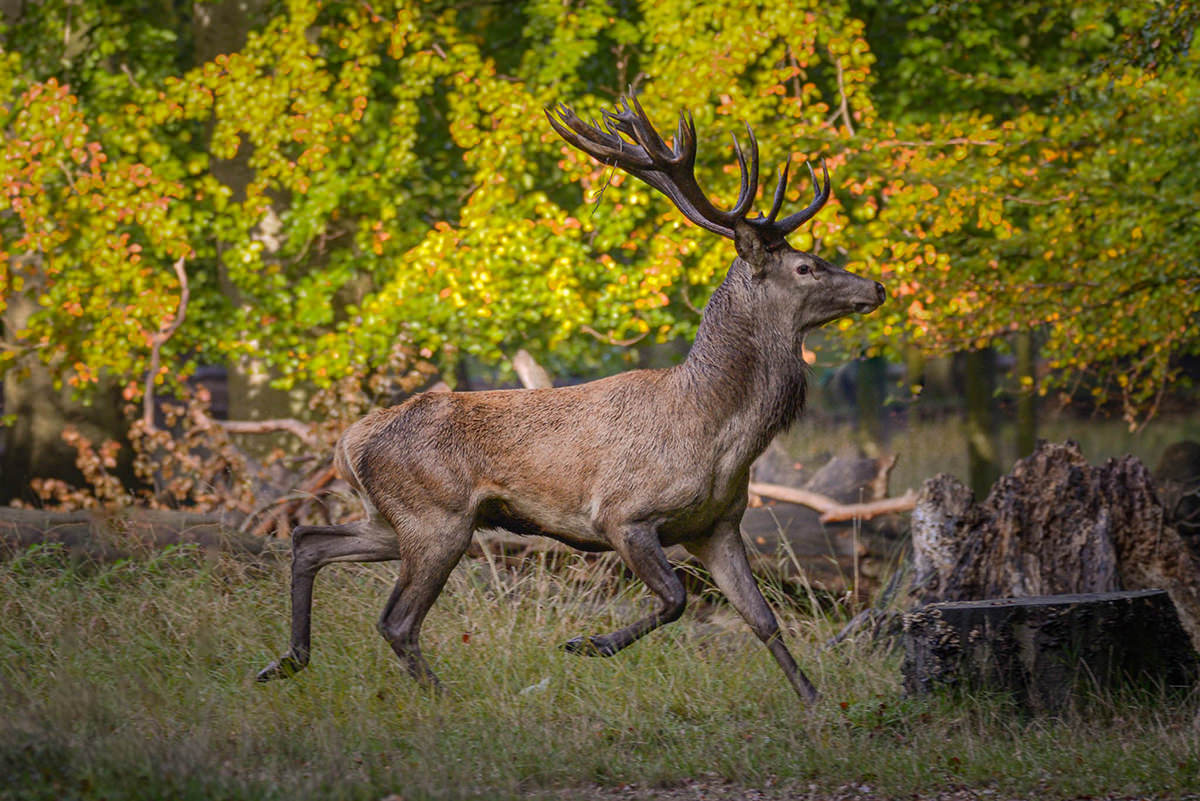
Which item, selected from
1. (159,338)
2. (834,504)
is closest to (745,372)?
(834,504)

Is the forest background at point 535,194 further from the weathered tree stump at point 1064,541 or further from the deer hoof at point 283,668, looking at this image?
the deer hoof at point 283,668

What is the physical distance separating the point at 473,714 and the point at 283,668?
37.6 inches

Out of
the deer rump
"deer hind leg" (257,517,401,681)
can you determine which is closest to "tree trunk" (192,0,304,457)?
"deer hind leg" (257,517,401,681)

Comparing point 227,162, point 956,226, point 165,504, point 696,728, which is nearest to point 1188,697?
point 696,728

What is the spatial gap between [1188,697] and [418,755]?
350cm

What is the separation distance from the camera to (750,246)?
20.3ft

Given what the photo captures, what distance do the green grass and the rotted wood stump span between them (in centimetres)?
12

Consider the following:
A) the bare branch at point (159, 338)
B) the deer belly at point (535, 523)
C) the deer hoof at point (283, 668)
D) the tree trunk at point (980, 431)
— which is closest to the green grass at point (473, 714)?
the deer hoof at point (283, 668)

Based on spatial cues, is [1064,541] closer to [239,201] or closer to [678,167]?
[678,167]

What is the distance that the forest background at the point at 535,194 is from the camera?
10445 millimetres

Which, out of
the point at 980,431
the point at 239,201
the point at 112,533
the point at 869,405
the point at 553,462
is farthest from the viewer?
the point at 869,405

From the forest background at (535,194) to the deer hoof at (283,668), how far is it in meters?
4.93

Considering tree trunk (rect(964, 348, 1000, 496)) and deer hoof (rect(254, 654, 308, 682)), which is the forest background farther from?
deer hoof (rect(254, 654, 308, 682))

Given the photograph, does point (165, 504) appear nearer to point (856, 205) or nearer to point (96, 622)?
point (96, 622)
